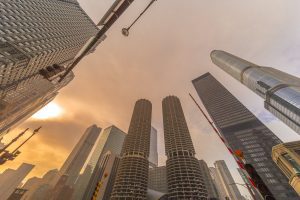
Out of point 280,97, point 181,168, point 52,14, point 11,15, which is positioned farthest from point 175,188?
point 52,14

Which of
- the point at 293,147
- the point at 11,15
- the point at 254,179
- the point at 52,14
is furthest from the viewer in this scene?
the point at 52,14

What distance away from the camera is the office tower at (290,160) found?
4866 cm

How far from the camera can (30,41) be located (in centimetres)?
9069

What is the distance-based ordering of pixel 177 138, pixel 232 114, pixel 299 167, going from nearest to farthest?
pixel 299 167 < pixel 177 138 < pixel 232 114

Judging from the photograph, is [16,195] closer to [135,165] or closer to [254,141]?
[135,165]

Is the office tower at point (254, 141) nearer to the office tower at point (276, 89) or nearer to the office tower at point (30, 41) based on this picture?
the office tower at point (276, 89)

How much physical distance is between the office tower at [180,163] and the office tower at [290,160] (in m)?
74.0

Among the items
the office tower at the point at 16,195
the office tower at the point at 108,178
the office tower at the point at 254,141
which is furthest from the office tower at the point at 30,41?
the office tower at the point at 254,141

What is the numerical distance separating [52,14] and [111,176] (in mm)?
148116

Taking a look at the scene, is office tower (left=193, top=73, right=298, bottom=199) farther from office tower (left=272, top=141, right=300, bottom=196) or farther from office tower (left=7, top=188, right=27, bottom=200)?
office tower (left=7, top=188, right=27, bottom=200)

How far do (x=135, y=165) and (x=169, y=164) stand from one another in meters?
32.1

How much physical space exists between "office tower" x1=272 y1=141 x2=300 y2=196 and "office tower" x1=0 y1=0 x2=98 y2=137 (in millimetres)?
80804

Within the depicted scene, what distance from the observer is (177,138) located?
6442 inches

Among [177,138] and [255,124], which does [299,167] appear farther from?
[255,124]
